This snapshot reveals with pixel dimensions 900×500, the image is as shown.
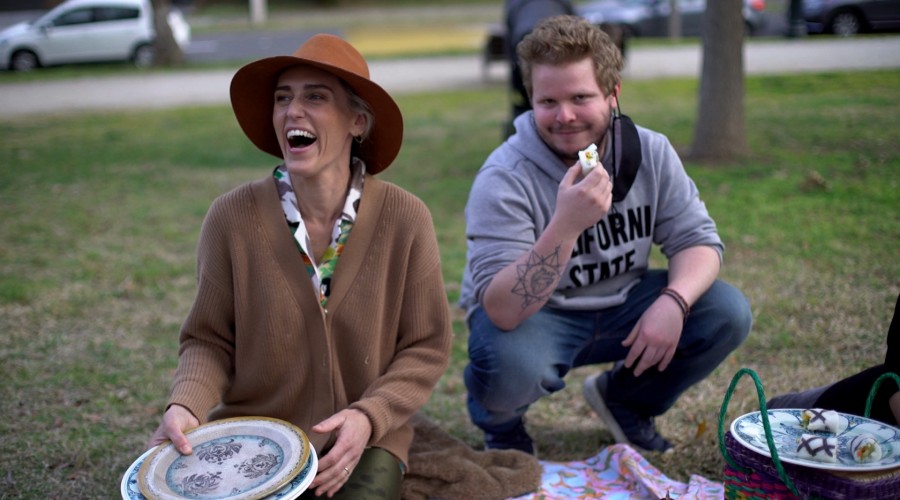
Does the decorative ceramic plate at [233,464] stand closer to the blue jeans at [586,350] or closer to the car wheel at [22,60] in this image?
the blue jeans at [586,350]

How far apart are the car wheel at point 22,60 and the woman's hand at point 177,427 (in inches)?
767

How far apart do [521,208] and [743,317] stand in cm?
84

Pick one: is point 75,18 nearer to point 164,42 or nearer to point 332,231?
point 164,42

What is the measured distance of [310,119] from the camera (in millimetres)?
2562

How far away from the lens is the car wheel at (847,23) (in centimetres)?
1706

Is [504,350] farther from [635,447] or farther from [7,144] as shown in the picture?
[7,144]

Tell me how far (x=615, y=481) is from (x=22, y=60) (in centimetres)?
Answer: 1963

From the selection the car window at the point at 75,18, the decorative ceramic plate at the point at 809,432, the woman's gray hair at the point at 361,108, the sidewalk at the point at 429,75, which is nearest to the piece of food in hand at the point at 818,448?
the decorative ceramic plate at the point at 809,432

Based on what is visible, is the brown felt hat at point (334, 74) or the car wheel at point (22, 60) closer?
the brown felt hat at point (334, 74)

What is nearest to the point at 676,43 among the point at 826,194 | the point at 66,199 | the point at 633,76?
the point at 633,76

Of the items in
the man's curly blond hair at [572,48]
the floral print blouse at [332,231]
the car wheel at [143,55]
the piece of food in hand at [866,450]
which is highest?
the man's curly blond hair at [572,48]

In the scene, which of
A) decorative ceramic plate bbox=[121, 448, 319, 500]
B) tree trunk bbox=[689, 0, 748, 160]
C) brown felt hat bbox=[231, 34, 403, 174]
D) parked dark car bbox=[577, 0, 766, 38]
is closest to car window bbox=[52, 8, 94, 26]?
parked dark car bbox=[577, 0, 766, 38]

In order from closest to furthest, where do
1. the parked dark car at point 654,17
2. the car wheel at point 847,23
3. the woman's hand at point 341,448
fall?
the woman's hand at point 341,448
the car wheel at point 847,23
the parked dark car at point 654,17

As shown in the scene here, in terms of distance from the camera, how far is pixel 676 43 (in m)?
18.6
